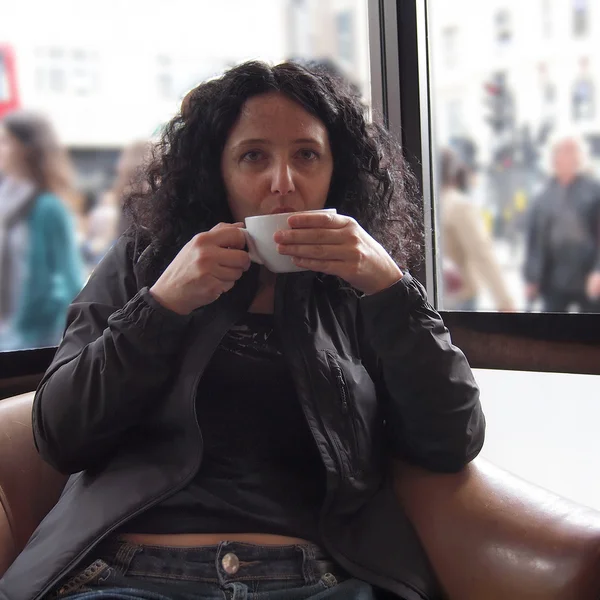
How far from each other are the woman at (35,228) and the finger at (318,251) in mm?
1064

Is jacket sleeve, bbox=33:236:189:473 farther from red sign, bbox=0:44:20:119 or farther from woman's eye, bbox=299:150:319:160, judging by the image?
red sign, bbox=0:44:20:119

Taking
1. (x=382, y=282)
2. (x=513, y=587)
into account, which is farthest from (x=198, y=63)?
(x=513, y=587)

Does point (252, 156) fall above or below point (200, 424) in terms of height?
above

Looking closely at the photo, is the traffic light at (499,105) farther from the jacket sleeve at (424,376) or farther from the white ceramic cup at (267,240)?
the white ceramic cup at (267,240)

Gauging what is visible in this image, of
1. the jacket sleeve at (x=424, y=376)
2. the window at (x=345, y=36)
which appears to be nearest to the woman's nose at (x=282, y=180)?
the jacket sleeve at (x=424, y=376)

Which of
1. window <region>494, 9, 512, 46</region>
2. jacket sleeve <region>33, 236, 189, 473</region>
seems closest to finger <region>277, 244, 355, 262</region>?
jacket sleeve <region>33, 236, 189, 473</region>

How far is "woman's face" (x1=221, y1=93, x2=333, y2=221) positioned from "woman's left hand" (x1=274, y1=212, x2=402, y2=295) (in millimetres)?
153

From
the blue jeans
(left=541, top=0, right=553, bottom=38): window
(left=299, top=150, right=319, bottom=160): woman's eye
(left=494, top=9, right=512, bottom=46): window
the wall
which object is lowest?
the wall

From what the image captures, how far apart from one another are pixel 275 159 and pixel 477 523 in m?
0.66

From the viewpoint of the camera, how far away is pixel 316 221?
0.93 meters

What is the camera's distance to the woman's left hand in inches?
36.0

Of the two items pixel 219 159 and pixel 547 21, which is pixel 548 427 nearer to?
pixel 219 159

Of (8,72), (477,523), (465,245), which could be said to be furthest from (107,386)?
(465,245)

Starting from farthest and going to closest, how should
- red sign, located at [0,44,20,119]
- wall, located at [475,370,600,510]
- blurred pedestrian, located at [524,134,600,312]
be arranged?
blurred pedestrian, located at [524,134,600,312] < red sign, located at [0,44,20,119] < wall, located at [475,370,600,510]
